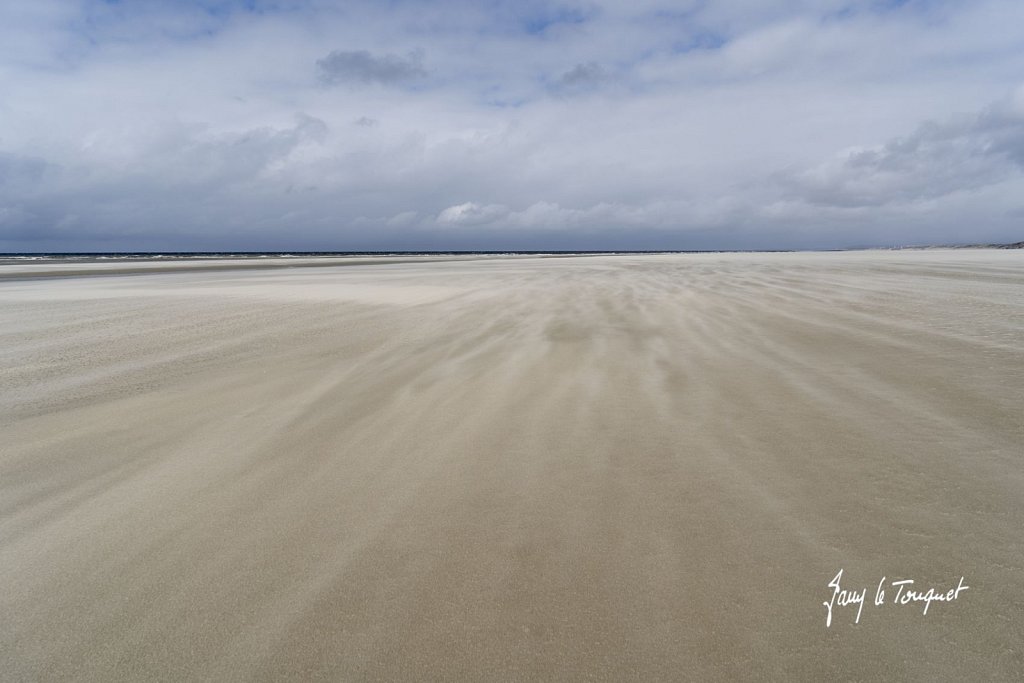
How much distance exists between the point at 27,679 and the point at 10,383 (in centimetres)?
459

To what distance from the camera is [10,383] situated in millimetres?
4820

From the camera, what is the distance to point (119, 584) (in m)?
2.05

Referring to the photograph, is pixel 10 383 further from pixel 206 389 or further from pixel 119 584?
pixel 119 584

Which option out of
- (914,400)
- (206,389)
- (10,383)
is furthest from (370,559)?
(10,383)

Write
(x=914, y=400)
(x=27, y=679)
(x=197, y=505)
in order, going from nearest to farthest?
(x=27, y=679) < (x=197, y=505) < (x=914, y=400)

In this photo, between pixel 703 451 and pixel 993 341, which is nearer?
pixel 703 451

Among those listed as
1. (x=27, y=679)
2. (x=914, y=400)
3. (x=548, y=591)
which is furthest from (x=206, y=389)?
(x=914, y=400)

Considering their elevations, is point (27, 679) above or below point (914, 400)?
below

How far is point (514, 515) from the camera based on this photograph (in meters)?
2.47

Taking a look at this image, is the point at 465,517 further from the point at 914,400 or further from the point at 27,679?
the point at 914,400

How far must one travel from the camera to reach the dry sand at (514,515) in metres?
1.70

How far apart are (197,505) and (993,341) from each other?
7.73 metres

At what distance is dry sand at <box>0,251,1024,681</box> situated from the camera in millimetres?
1696

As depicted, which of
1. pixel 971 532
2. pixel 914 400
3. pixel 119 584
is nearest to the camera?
pixel 119 584
